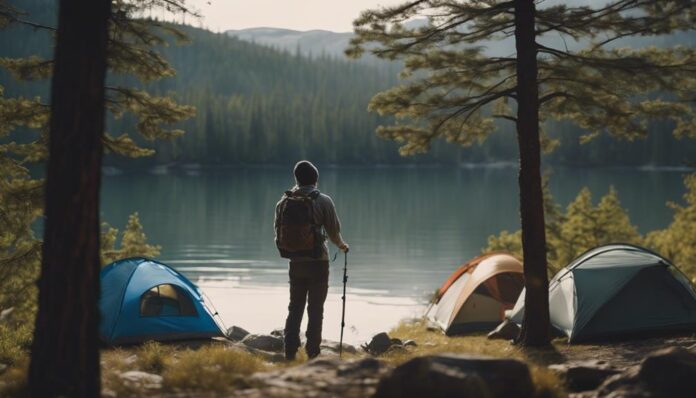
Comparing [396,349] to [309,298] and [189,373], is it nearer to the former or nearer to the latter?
[309,298]

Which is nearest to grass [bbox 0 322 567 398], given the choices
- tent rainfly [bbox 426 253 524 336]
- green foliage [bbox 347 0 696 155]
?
green foliage [bbox 347 0 696 155]

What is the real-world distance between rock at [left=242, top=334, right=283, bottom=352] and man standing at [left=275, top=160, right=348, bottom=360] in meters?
4.50

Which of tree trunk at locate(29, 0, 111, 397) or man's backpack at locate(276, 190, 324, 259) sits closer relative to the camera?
tree trunk at locate(29, 0, 111, 397)

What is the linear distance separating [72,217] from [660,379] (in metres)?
4.64

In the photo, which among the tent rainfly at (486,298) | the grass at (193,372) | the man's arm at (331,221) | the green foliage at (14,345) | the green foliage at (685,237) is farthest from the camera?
the green foliage at (685,237)

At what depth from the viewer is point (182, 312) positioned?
12.6m

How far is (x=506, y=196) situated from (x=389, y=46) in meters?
85.3

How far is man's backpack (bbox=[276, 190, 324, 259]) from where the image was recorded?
8.66 m

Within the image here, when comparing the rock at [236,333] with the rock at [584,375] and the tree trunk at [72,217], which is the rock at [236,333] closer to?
the rock at [584,375]

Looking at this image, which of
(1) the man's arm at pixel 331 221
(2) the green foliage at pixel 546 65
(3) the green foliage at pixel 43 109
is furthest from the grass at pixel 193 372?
(2) the green foliage at pixel 546 65

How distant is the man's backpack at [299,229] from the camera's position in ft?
28.4

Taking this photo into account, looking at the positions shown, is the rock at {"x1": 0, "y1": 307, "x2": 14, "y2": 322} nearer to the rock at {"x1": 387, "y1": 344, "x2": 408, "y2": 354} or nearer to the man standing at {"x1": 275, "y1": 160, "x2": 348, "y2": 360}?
the rock at {"x1": 387, "y1": 344, "x2": 408, "y2": 354}

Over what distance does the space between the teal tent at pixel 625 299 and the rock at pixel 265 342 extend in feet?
16.3

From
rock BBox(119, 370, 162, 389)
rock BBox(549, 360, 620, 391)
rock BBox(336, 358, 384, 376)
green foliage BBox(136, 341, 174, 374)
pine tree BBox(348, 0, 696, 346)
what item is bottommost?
green foliage BBox(136, 341, 174, 374)
